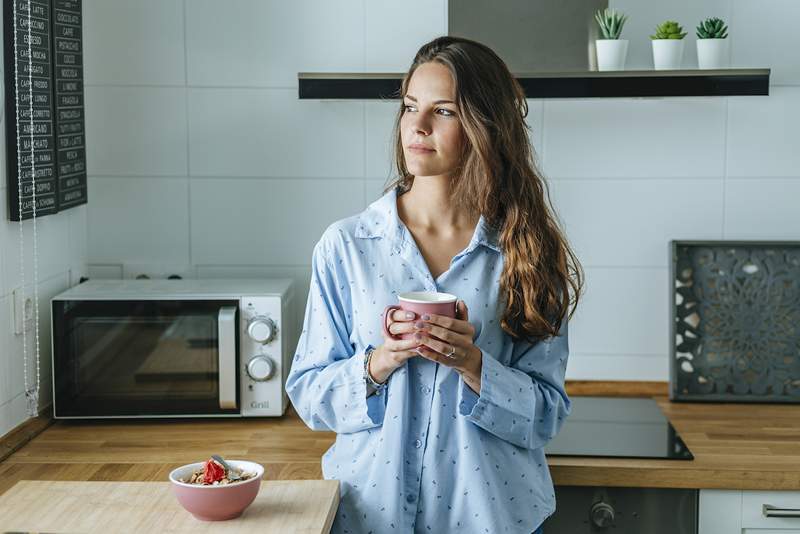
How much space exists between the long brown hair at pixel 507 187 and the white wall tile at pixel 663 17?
823mm

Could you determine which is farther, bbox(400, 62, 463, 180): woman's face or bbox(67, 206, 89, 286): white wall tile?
bbox(67, 206, 89, 286): white wall tile

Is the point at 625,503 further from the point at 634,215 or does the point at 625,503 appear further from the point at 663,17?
the point at 663,17

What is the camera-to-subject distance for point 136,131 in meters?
2.41

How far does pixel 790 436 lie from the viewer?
6.87 feet

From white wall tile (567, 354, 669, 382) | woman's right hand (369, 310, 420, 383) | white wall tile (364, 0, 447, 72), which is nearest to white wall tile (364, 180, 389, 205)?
white wall tile (364, 0, 447, 72)

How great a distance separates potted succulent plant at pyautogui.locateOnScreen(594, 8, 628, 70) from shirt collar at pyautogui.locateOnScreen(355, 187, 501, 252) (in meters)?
0.75

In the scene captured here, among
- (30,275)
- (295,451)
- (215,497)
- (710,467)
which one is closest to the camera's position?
(215,497)

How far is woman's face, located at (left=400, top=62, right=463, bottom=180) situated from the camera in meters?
1.54

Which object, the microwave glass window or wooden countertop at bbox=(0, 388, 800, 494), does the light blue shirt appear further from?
the microwave glass window

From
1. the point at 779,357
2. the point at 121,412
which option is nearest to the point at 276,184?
the point at 121,412

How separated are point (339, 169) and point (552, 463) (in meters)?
0.90

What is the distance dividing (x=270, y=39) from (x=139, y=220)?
21.2 inches

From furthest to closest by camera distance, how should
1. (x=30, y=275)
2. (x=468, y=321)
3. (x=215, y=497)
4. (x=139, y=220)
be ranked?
(x=139, y=220)
(x=30, y=275)
(x=468, y=321)
(x=215, y=497)

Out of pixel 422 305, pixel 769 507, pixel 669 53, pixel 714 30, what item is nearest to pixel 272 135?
pixel 669 53
